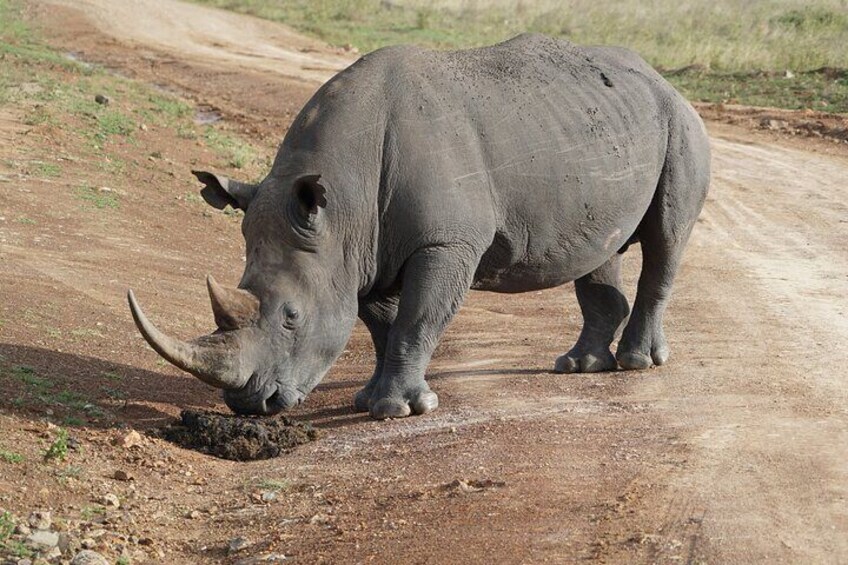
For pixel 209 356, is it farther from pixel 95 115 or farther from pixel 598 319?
pixel 95 115

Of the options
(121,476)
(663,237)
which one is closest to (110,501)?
(121,476)

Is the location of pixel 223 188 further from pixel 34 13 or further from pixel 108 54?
pixel 34 13

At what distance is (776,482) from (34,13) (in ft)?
98.0

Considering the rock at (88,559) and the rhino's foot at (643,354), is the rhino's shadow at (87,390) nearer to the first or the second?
the rock at (88,559)

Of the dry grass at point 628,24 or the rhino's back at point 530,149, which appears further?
the dry grass at point 628,24

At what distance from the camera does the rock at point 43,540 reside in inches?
256

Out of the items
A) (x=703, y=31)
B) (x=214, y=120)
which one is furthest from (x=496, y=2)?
(x=214, y=120)

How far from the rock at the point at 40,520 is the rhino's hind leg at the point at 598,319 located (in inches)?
172

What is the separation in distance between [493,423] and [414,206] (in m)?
1.36

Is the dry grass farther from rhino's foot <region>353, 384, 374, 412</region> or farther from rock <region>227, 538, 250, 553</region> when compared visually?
rock <region>227, 538, 250, 553</region>

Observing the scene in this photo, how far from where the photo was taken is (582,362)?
10.3 m

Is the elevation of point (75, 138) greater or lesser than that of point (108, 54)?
greater

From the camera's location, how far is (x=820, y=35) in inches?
1234

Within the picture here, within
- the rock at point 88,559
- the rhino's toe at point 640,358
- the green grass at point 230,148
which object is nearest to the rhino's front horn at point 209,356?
the rock at point 88,559
